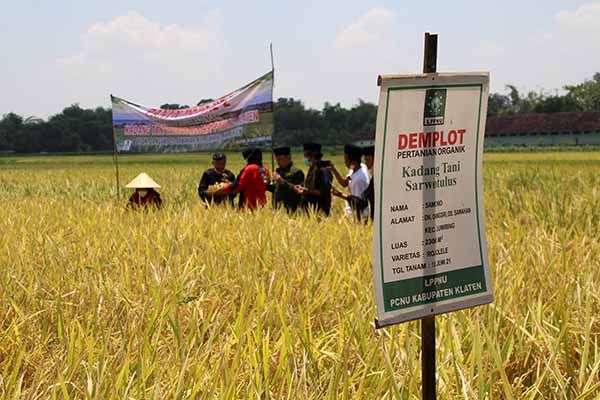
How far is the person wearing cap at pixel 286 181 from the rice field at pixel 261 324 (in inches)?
90.8

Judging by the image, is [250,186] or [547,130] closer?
[250,186]

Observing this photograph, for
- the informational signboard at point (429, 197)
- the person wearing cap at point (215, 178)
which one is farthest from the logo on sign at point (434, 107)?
the person wearing cap at point (215, 178)

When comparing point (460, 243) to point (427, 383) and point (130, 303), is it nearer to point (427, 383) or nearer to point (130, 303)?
point (427, 383)

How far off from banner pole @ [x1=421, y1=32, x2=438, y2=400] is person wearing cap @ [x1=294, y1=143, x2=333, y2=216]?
5.23 m

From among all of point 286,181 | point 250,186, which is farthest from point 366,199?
point 250,186

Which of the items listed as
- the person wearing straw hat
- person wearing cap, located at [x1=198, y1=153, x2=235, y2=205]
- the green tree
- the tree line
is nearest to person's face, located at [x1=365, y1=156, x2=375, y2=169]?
person wearing cap, located at [x1=198, y1=153, x2=235, y2=205]

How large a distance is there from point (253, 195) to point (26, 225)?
2386 millimetres

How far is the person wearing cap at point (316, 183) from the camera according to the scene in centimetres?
726

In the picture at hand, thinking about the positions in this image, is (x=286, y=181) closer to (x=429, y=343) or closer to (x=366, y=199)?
(x=366, y=199)

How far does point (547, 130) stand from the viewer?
67.6 metres

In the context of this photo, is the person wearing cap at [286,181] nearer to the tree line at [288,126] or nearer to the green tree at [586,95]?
the tree line at [288,126]

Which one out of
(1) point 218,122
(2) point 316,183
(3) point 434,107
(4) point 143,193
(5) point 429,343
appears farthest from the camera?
(1) point 218,122

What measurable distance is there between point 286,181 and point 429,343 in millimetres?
5703

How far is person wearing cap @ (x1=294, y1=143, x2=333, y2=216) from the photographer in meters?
7.26
